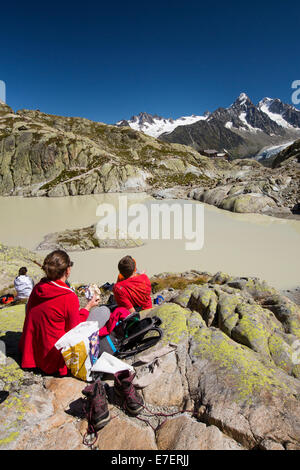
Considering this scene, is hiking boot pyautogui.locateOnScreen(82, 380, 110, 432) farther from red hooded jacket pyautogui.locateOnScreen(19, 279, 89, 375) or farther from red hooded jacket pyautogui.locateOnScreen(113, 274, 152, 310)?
red hooded jacket pyautogui.locateOnScreen(113, 274, 152, 310)

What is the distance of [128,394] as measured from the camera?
12.8ft

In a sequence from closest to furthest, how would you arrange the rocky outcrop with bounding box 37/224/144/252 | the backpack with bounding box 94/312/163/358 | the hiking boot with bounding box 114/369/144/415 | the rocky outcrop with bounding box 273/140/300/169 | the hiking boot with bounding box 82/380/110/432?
the hiking boot with bounding box 82/380/110/432
the hiking boot with bounding box 114/369/144/415
the backpack with bounding box 94/312/163/358
the rocky outcrop with bounding box 37/224/144/252
the rocky outcrop with bounding box 273/140/300/169

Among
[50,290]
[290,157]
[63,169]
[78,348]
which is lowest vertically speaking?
[78,348]

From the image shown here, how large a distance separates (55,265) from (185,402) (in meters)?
3.57

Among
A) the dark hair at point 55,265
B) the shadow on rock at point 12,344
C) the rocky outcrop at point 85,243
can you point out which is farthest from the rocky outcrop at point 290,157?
the shadow on rock at point 12,344


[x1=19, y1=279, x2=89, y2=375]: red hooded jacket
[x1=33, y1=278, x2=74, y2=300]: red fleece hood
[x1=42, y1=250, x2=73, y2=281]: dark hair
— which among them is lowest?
[x1=19, y1=279, x2=89, y2=375]: red hooded jacket

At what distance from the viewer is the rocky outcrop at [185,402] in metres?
3.39

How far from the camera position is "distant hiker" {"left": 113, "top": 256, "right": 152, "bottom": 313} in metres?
6.01

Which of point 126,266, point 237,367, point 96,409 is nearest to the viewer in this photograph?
point 96,409

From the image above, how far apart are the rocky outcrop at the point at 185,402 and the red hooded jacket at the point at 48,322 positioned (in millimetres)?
313

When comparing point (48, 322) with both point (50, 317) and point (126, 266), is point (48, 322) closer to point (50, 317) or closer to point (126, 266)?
point (50, 317)

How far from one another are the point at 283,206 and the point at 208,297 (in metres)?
42.4

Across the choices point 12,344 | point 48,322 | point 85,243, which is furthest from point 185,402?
point 85,243

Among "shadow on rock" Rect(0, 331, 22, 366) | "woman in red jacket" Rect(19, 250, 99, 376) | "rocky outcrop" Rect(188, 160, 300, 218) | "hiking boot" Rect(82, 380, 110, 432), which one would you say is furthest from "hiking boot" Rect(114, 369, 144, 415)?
"rocky outcrop" Rect(188, 160, 300, 218)
